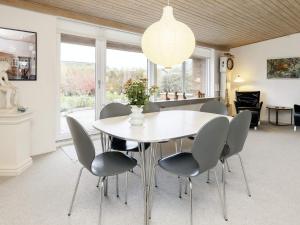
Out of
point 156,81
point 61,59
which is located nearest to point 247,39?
point 156,81

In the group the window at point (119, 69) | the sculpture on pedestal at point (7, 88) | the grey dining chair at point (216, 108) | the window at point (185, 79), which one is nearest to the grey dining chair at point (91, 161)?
the sculpture on pedestal at point (7, 88)

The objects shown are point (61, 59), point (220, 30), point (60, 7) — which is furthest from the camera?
point (220, 30)

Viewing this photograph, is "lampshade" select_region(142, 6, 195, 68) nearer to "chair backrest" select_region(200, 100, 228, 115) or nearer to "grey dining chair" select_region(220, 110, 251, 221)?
"grey dining chair" select_region(220, 110, 251, 221)

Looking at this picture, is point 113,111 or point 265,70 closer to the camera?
point 113,111

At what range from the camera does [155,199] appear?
2426mm

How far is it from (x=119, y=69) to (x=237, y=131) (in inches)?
126

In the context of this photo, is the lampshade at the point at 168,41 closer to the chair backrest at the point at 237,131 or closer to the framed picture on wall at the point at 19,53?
the chair backrest at the point at 237,131

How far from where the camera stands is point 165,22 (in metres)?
2.34

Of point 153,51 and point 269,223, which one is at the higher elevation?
point 153,51

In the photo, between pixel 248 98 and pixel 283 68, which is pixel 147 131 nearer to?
pixel 248 98

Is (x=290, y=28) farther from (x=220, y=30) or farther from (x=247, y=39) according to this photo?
(x=220, y=30)

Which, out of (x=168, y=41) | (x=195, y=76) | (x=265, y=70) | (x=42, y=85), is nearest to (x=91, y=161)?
(x=168, y=41)

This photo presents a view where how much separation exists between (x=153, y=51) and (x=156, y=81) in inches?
131

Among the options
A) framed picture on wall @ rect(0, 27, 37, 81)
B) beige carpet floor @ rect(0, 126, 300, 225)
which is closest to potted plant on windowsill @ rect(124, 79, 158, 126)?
beige carpet floor @ rect(0, 126, 300, 225)
